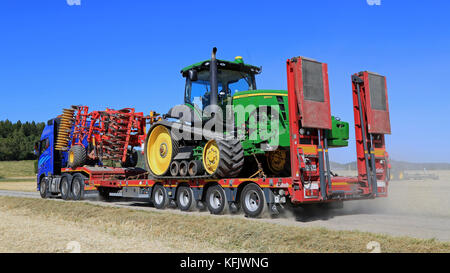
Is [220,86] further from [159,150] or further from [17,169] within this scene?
[17,169]

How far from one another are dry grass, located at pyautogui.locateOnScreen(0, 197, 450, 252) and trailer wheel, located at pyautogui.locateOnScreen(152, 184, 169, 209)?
2974 mm

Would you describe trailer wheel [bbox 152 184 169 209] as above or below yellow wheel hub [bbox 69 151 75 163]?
below

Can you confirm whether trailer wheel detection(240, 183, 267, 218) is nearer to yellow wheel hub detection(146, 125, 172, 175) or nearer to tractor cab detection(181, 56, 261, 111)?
tractor cab detection(181, 56, 261, 111)

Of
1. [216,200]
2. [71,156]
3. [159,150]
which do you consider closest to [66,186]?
[71,156]

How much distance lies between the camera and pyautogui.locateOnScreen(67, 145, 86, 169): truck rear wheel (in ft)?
57.3

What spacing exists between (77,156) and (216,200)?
8.54 metres

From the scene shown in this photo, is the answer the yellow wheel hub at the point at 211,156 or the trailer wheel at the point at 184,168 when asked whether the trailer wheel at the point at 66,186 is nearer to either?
the trailer wheel at the point at 184,168

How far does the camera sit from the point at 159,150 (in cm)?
1354

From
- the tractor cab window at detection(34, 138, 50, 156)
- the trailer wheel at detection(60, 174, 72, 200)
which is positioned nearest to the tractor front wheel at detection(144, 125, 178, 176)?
the trailer wheel at detection(60, 174, 72, 200)

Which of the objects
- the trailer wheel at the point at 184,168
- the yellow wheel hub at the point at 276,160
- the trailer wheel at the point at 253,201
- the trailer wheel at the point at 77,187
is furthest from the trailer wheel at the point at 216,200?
the trailer wheel at the point at 77,187
